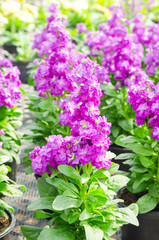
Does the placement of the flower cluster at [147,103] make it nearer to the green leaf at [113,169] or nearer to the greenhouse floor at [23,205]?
the green leaf at [113,169]

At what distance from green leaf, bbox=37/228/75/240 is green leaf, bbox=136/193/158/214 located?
59cm

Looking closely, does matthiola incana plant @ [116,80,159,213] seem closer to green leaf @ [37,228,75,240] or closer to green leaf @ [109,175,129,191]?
green leaf @ [109,175,129,191]

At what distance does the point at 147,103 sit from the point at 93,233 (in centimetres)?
82

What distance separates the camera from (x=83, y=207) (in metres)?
2.31

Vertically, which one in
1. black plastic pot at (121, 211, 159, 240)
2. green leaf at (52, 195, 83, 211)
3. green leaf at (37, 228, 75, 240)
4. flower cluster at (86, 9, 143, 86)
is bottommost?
black plastic pot at (121, 211, 159, 240)

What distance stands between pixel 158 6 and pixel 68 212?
289 inches

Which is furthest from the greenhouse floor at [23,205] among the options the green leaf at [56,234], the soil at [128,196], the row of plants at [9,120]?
the green leaf at [56,234]

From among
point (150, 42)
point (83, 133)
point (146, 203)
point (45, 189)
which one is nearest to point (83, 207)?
point (45, 189)

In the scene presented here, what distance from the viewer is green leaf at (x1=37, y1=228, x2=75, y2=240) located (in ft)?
7.23

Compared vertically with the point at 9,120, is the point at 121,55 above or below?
above

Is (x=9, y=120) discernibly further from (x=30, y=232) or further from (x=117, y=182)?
(x=117, y=182)

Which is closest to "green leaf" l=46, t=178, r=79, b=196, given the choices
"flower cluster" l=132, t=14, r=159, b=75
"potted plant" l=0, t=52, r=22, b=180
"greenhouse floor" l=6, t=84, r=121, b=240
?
"greenhouse floor" l=6, t=84, r=121, b=240

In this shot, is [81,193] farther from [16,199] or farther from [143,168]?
[16,199]

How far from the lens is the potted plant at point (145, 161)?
2512mm
